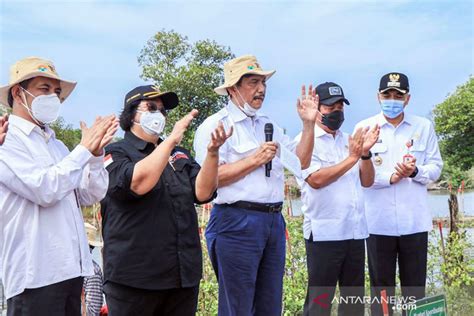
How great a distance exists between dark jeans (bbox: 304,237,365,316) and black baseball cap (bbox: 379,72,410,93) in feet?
3.81

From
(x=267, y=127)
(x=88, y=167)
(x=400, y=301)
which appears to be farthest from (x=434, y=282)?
(x=88, y=167)

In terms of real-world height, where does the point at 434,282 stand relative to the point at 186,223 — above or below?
below

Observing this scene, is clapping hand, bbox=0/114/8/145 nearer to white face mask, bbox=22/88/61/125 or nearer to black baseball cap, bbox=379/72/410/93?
white face mask, bbox=22/88/61/125

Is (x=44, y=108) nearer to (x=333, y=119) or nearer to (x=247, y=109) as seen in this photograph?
(x=247, y=109)

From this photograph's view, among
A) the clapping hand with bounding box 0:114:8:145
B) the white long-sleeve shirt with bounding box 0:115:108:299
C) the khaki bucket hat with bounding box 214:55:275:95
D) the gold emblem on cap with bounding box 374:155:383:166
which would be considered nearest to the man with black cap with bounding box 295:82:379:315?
the gold emblem on cap with bounding box 374:155:383:166

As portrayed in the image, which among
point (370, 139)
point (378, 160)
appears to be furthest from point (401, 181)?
point (370, 139)

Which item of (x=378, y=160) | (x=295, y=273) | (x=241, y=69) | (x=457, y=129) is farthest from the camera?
(x=457, y=129)

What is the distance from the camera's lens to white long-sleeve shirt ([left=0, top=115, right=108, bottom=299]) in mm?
2688

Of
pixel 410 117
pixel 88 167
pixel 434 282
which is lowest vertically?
pixel 434 282

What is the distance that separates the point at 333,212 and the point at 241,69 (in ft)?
3.78

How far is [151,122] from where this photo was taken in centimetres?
333

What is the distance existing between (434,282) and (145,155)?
3.64m

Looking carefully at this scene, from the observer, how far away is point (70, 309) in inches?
113

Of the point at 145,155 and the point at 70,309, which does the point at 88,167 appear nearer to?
the point at 145,155
